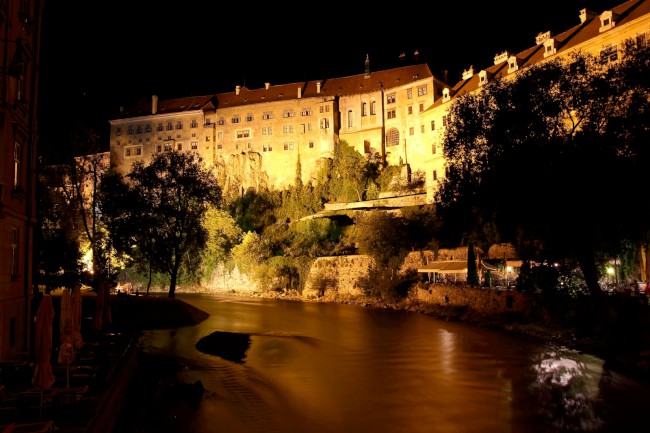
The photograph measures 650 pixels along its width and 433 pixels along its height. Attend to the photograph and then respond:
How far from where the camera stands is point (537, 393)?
1330 cm

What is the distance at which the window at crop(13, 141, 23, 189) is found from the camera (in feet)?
36.3

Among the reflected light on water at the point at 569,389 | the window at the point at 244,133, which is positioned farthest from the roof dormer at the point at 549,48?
the window at the point at 244,133

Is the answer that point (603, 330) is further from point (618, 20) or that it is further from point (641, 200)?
point (618, 20)

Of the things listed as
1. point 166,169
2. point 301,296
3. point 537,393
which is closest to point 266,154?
point 301,296

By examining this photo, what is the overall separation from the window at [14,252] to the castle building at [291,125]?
39.6 meters

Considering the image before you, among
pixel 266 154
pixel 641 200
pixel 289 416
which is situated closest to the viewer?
pixel 289 416

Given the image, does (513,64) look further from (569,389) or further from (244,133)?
(244,133)

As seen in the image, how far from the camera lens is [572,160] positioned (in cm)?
1814

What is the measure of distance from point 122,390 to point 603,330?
16.8 m

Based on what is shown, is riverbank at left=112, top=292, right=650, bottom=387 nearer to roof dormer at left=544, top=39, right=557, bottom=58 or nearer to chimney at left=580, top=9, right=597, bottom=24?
roof dormer at left=544, top=39, right=557, bottom=58

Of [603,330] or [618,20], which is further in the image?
[618,20]

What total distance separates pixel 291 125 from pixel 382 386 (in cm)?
5508

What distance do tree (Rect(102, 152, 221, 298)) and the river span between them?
8.78 metres

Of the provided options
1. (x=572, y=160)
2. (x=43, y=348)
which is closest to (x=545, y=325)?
(x=572, y=160)
